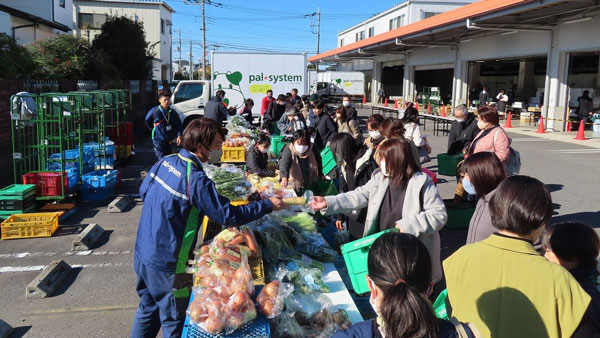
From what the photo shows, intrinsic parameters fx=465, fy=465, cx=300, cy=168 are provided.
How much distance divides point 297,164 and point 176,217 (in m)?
3.43

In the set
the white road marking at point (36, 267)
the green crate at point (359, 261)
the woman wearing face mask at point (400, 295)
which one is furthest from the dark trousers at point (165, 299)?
the white road marking at point (36, 267)

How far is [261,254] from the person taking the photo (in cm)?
353

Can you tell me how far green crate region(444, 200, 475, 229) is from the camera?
7.17 metres

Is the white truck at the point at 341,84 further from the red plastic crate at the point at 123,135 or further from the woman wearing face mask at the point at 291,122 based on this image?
the woman wearing face mask at the point at 291,122

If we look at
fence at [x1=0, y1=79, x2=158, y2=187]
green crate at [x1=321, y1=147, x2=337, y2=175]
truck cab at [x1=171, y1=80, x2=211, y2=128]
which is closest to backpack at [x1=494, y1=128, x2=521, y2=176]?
green crate at [x1=321, y1=147, x2=337, y2=175]

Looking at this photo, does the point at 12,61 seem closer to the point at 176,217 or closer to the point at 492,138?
the point at 176,217

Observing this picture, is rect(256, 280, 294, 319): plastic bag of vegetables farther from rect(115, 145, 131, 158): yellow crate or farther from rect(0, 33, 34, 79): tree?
rect(115, 145, 131, 158): yellow crate

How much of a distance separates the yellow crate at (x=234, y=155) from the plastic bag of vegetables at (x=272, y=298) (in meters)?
6.48

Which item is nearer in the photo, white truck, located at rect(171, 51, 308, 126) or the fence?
the fence

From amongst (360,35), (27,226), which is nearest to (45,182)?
(27,226)

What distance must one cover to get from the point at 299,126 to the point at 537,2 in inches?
416

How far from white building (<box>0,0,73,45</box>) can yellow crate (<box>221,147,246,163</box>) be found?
54.5 ft

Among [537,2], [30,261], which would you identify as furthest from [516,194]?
[537,2]

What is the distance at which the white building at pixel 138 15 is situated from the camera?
4806 cm
